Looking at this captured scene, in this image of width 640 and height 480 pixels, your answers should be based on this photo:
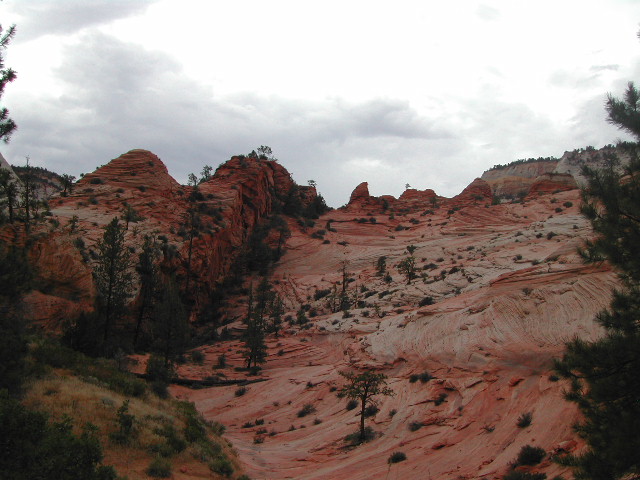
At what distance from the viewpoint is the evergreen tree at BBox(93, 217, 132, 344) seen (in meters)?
28.3

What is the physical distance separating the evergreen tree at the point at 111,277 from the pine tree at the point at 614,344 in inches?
1026

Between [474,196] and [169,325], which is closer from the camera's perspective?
[169,325]

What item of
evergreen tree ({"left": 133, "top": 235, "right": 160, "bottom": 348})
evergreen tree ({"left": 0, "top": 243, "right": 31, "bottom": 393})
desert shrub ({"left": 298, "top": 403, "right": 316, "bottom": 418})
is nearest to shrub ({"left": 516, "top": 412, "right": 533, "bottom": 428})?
desert shrub ({"left": 298, "top": 403, "right": 316, "bottom": 418})

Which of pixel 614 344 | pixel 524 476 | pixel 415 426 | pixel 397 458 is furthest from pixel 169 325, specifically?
pixel 614 344

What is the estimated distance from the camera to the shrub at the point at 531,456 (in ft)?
36.7

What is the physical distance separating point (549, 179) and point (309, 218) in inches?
1586

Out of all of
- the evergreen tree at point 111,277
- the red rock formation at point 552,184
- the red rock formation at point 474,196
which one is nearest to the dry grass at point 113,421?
the evergreen tree at point 111,277

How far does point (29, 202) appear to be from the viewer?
31.8 meters

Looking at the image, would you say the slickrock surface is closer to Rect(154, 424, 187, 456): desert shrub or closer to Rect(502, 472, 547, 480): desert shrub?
Rect(502, 472, 547, 480): desert shrub

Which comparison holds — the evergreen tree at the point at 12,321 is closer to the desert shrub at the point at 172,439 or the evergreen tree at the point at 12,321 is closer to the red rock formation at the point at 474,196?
the desert shrub at the point at 172,439

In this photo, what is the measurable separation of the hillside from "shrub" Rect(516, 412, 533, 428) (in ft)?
0.93

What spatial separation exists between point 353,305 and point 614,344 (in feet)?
102

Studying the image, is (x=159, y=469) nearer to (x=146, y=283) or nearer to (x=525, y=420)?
(x=525, y=420)

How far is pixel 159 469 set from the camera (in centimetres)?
991
